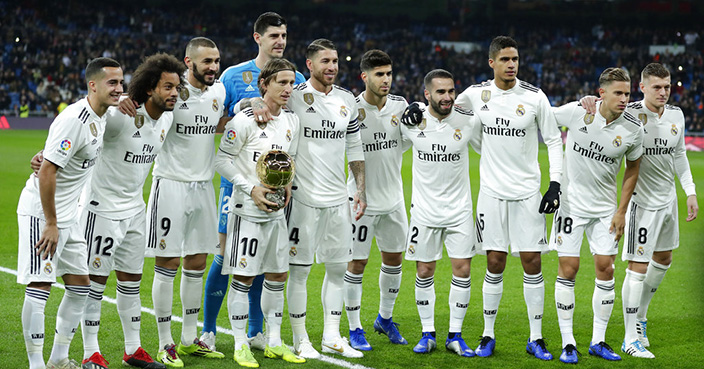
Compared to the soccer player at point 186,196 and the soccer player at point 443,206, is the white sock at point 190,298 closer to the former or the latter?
the soccer player at point 186,196

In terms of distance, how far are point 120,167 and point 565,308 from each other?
12.4 ft

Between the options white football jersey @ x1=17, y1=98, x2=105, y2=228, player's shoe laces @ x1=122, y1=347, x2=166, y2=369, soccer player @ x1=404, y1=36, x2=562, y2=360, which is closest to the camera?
white football jersey @ x1=17, y1=98, x2=105, y2=228

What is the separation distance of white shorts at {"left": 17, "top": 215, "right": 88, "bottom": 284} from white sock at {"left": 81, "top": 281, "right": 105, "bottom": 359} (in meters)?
0.35

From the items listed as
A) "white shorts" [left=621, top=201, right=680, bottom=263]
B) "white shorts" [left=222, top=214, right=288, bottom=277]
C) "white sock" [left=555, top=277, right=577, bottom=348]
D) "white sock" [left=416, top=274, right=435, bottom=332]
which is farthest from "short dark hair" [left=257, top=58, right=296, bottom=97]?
"white shorts" [left=621, top=201, right=680, bottom=263]

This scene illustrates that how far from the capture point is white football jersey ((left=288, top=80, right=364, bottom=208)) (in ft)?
20.8

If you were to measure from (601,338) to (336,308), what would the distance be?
228cm

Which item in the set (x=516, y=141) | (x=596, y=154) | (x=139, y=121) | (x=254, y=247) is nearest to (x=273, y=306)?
(x=254, y=247)

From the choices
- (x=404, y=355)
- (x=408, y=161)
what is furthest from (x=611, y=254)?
(x=408, y=161)

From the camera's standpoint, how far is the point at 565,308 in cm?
655

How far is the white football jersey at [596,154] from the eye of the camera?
657 cm

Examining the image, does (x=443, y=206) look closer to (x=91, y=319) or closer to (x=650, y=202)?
(x=650, y=202)

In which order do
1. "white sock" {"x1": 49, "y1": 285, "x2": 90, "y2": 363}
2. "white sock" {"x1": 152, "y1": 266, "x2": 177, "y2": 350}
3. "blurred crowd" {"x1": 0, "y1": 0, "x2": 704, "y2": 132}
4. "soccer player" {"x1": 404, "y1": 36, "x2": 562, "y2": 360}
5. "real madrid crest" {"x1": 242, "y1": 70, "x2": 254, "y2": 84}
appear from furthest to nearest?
"blurred crowd" {"x1": 0, "y1": 0, "x2": 704, "y2": 132} < "real madrid crest" {"x1": 242, "y1": 70, "x2": 254, "y2": 84} < "soccer player" {"x1": 404, "y1": 36, "x2": 562, "y2": 360} < "white sock" {"x1": 152, "y1": 266, "x2": 177, "y2": 350} < "white sock" {"x1": 49, "y1": 285, "x2": 90, "y2": 363}

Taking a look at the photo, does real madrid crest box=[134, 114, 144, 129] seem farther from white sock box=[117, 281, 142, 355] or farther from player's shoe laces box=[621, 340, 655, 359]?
player's shoe laces box=[621, 340, 655, 359]

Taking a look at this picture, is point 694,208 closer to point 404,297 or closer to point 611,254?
point 611,254
